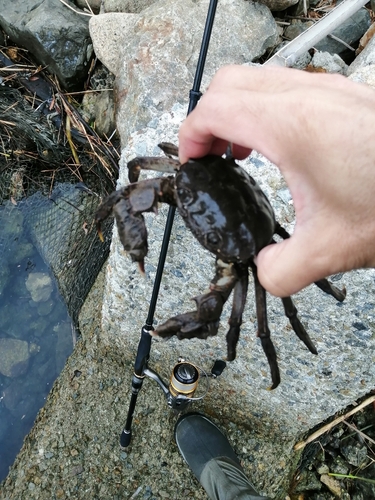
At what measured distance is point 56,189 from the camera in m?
2.80

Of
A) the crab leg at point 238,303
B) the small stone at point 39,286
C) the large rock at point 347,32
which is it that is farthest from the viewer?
the small stone at point 39,286

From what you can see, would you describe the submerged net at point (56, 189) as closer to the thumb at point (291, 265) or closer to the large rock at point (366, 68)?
the large rock at point (366, 68)

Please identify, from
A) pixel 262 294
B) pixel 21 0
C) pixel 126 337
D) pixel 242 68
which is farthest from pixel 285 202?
pixel 21 0

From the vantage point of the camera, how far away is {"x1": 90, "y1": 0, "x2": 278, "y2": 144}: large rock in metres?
1.80

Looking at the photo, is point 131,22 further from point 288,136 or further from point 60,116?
point 288,136

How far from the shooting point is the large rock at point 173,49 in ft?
5.92

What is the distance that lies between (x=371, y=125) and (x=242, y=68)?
1.30ft

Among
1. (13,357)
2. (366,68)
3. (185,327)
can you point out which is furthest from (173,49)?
(13,357)

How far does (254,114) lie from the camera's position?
1015 millimetres

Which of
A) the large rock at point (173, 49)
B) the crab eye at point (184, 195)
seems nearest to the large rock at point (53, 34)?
the large rock at point (173, 49)

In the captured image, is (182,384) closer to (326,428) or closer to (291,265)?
(326,428)

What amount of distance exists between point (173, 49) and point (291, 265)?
1.27 metres

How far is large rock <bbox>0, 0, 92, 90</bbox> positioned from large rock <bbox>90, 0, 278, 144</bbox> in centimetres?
45

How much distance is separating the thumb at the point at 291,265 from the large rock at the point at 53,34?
6.28ft
